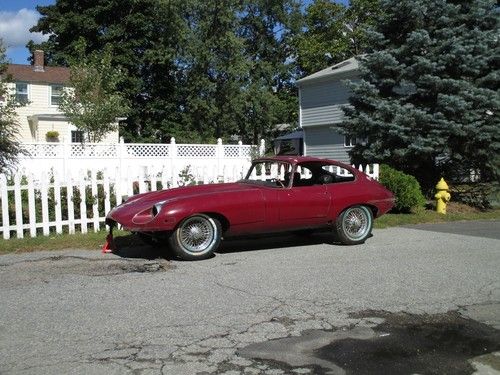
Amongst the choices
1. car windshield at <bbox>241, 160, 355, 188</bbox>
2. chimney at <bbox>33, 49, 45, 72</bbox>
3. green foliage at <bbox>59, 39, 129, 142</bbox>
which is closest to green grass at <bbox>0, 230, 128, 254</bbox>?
car windshield at <bbox>241, 160, 355, 188</bbox>

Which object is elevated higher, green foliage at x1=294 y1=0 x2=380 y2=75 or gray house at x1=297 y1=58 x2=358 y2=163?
green foliage at x1=294 y1=0 x2=380 y2=75

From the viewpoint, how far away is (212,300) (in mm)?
5855

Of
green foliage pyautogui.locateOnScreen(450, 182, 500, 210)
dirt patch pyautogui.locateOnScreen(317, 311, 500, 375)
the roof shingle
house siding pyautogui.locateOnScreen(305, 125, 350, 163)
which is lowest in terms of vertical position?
dirt patch pyautogui.locateOnScreen(317, 311, 500, 375)

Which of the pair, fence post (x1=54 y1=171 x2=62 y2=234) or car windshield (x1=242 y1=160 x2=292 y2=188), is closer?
car windshield (x1=242 y1=160 x2=292 y2=188)

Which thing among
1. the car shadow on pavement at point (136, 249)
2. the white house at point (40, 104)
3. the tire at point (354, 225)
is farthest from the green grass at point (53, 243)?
the white house at point (40, 104)

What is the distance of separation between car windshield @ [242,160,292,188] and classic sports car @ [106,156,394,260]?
0.03 metres

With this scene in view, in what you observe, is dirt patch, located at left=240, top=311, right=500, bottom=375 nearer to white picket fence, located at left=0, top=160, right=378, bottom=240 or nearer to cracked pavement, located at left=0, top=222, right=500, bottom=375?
cracked pavement, located at left=0, top=222, right=500, bottom=375

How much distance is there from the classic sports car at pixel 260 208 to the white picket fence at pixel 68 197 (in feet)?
6.44

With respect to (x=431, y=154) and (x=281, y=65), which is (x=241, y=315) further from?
(x=281, y=65)

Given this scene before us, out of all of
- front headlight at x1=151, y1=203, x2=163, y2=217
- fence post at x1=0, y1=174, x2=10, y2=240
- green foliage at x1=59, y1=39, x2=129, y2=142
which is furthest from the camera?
green foliage at x1=59, y1=39, x2=129, y2=142

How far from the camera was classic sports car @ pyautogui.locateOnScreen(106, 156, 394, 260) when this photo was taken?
25.5ft

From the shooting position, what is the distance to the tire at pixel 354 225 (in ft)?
29.9

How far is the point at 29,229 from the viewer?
976cm

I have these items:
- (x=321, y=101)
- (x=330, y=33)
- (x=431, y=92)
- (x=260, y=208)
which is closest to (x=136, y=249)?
(x=260, y=208)
